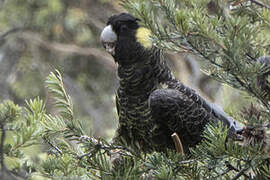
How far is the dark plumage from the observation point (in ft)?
4.61

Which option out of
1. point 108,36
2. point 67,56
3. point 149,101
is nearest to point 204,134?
point 149,101

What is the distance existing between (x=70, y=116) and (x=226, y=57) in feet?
1.24

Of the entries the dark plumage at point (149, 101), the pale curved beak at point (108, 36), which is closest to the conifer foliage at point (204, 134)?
the dark plumage at point (149, 101)

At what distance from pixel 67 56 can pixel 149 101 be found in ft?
10.8

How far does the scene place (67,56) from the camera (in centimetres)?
456

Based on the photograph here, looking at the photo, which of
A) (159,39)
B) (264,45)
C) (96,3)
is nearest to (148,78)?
(264,45)

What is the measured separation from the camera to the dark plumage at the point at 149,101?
1.41 meters

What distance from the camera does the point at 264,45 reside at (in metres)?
1.25

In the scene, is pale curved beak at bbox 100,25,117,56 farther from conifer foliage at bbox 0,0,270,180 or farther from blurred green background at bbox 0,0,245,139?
blurred green background at bbox 0,0,245,139

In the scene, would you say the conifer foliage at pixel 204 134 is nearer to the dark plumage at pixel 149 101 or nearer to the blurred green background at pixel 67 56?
the dark plumage at pixel 149 101

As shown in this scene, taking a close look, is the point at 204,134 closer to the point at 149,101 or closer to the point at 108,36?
the point at 149,101

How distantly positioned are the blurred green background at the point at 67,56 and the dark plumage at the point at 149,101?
2255 millimetres

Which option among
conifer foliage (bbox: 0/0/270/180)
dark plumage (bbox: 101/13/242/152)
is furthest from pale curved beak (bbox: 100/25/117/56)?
conifer foliage (bbox: 0/0/270/180)

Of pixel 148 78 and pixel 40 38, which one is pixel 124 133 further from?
pixel 40 38
